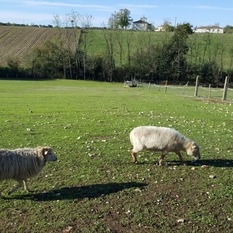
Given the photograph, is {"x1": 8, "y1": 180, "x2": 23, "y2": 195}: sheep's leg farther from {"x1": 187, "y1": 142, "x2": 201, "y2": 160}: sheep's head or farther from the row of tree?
the row of tree

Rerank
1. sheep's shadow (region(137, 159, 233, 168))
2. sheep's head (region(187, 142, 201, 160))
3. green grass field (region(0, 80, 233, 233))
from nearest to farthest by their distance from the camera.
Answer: green grass field (region(0, 80, 233, 233)) < sheep's shadow (region(137, 159, 233, 168)) < sheep's head (region(187, 142, 201, 160))

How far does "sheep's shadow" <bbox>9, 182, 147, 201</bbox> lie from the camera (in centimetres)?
1102

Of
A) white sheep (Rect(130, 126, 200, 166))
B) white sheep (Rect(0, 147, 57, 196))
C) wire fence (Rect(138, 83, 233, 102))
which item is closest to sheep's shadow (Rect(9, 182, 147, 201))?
white sheep (Rect(0, 147, 57, 196))

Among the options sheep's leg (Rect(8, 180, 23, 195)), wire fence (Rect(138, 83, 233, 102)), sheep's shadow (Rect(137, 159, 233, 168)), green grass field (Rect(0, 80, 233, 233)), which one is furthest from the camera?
wire fence (Rect(138, 83, 233, 102))

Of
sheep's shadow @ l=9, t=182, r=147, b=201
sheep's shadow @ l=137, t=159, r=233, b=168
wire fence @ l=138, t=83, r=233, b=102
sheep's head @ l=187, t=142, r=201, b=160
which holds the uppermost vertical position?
sheep's head @ l=187, t=142, r=201, b=160

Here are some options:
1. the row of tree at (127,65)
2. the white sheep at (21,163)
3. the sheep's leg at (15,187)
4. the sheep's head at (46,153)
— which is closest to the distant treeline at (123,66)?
the row of tree at (127,65)

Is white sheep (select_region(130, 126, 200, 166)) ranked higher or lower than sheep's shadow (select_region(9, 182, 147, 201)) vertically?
higher

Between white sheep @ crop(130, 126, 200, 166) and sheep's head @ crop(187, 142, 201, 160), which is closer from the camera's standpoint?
white sheep @ crop(130, 126, 200, 166)

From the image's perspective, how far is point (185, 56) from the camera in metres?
107

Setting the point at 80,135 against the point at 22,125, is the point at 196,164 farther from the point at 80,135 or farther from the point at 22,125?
the point at 22,125

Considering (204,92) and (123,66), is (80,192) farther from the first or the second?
(123,66)

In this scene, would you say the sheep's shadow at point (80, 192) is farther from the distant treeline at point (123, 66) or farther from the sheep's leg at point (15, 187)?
the distant treeline at point (123, 66)

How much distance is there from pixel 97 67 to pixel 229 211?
308 ft

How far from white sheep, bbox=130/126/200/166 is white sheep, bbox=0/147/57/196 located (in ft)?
12.4
